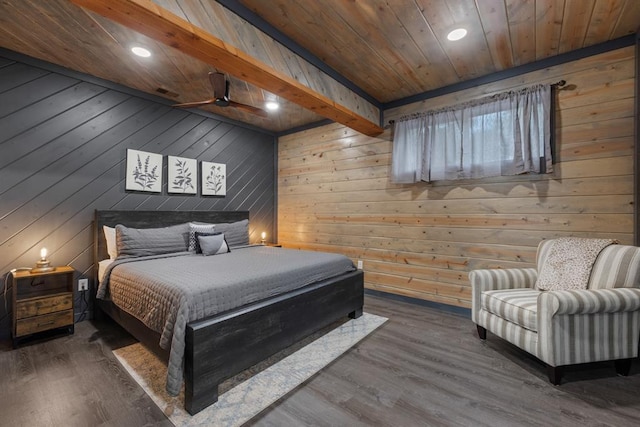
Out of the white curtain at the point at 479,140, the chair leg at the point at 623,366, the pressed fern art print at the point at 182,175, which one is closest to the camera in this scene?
the chair leg at the point at 623,366

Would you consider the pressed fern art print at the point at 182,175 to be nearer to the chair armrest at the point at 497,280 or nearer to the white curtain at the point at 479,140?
the white curtain at the point at 479,140

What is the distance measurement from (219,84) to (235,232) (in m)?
1.96

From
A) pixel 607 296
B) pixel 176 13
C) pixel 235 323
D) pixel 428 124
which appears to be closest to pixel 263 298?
pixel 235 323

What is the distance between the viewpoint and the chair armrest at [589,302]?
1.82m

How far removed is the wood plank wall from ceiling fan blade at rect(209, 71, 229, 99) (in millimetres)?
1960

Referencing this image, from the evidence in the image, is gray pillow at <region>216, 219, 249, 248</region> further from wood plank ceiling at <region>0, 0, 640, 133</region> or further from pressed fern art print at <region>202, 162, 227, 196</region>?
wood plank ceiling at <region>0, 0, 640, 133</region>

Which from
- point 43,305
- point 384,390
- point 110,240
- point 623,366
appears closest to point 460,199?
→ point 623,366

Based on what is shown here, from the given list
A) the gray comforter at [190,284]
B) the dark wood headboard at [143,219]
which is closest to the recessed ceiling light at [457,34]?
the gray comforter at [190,284]

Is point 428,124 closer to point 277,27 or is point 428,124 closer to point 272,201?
point 277,27

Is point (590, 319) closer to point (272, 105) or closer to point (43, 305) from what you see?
point (272, 105)

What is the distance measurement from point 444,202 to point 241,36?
2.74 m

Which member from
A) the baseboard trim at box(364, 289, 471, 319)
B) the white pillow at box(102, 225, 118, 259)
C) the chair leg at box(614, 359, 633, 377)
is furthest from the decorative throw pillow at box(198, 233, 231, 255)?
the chair leg at box(614, 359, 633, 377)

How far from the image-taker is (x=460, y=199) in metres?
3.29

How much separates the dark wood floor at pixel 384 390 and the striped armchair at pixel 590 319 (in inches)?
7.9
